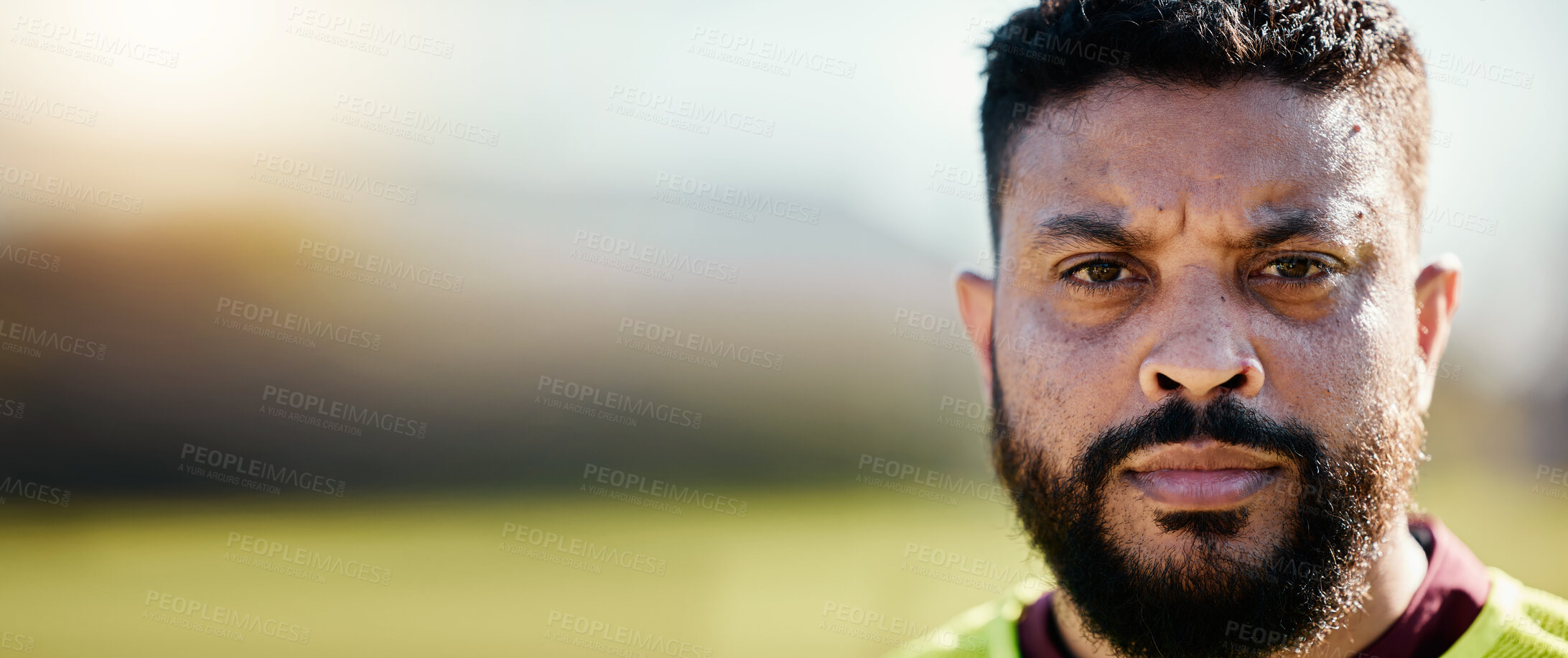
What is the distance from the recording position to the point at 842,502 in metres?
17.3

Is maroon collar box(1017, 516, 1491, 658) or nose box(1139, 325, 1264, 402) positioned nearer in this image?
nose box(1139, 325, 1264, 402)

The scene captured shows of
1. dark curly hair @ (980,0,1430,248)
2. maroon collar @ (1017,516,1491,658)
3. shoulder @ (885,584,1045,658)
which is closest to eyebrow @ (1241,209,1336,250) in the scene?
dark curly hair @ (980,0,1430,248)

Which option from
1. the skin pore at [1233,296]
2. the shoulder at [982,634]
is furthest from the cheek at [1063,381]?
the shoulder at [982,634]

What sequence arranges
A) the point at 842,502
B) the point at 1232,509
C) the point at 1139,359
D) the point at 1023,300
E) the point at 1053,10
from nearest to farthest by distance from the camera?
the point at 1232,509
the point at 1139,359
the point at 1023,300
the point at 1053,10
the point at 842,502

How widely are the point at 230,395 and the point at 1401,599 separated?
13845 mm

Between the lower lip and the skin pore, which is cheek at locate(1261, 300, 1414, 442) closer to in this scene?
the skin pore

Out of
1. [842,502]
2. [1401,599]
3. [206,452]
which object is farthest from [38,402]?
[1401,599]

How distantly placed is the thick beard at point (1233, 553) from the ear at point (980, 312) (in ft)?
1.64

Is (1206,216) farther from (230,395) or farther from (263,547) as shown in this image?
(263,547)

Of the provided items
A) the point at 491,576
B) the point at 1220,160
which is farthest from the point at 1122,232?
the point at 491,576

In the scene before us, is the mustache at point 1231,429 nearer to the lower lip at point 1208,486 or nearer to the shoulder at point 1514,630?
the lower lip at point 1208,486

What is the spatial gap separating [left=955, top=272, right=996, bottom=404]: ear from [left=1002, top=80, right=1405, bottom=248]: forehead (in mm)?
408

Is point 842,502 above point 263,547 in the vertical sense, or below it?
above

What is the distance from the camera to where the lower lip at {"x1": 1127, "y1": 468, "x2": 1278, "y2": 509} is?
1.77 m
